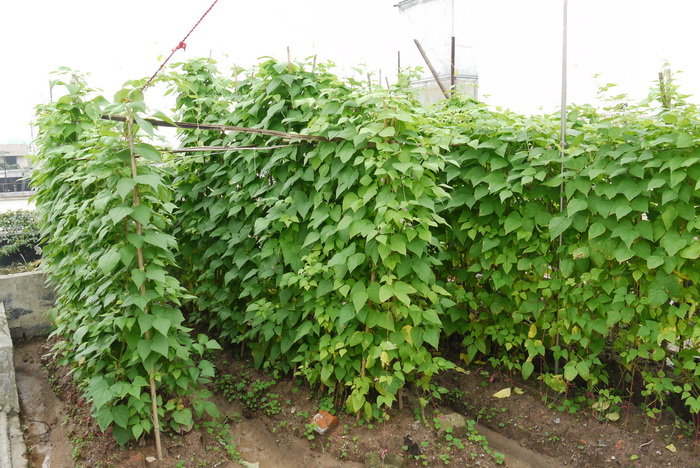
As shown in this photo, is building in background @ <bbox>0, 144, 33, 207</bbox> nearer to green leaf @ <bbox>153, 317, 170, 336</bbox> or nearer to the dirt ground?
the dirt ground

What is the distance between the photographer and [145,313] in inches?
106

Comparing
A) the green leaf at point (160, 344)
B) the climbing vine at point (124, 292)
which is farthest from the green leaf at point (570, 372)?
the green leaf at point (160, 344)

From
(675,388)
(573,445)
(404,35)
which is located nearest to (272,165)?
(573,445)

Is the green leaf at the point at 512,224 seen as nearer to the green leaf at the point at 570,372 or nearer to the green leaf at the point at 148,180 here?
the green leaf at the point at 570,372

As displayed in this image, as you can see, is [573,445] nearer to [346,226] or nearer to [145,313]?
[346,226]

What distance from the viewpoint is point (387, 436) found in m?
3.11

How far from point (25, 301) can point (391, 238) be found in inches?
159

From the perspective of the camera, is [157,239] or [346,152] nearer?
[157,239]

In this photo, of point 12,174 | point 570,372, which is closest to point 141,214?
point 570,372

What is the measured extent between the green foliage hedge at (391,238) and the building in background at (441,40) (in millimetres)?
5227

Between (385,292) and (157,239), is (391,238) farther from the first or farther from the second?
(157,239)

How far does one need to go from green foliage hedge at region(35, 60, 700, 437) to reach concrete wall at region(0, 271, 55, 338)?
1460 millimetres

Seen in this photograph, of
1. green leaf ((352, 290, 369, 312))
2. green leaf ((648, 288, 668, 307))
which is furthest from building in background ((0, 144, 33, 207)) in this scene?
green leaf ((648, 288, 668, 307))

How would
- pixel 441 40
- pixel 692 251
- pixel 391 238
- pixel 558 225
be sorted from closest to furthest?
pixel 692 251 < pixel 391 238 < pixel 558 225 < pixel 441 40
